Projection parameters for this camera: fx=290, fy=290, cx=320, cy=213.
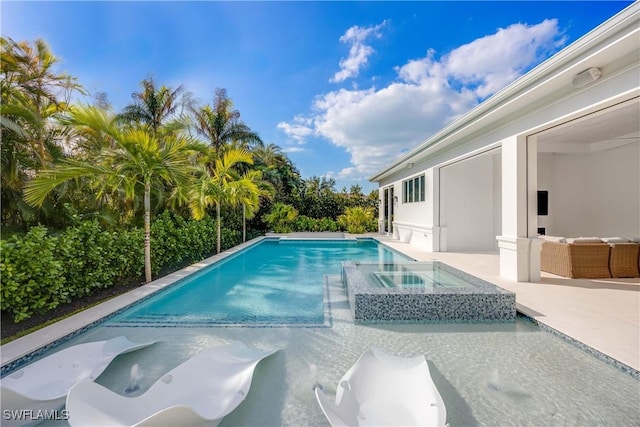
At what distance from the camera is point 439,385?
2.86 meters

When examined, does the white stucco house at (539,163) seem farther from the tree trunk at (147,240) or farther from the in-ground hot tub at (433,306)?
the tree trunk at (147,240)

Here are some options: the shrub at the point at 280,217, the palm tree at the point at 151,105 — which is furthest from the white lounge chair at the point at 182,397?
the shrub at the point at 280,217

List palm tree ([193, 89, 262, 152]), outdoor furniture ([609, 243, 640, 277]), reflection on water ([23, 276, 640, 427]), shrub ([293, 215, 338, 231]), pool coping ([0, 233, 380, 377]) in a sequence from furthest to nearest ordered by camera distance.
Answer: shrub ([293, 215, 338, 231]) < palm tree ([193, 89, 262, 152]) < outdoor furniture ([609, 243, 640, 277]) < pool coping ([0, 233, 380, 377]) < reflection on water ([23, 276, 640, 427])

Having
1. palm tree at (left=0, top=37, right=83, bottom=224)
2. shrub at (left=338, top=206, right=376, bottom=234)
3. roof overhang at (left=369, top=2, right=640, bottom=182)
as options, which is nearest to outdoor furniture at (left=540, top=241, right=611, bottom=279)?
roof overhang at (left=369, top=2, right=640, bottom=182)

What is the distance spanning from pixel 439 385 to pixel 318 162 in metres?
28.7

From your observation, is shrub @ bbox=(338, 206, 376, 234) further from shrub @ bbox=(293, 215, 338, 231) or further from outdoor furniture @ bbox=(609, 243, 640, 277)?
outdoor furniture @ bbox=(609, 243, 640, 277)

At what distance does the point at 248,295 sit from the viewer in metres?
6.18

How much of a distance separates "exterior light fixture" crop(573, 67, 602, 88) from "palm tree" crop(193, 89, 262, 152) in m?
14.2

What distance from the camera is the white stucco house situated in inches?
167

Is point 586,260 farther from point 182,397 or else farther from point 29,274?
point 29,274

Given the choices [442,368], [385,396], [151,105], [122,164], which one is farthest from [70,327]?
[151,105]

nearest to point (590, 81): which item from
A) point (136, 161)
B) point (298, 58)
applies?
point (136, 161)

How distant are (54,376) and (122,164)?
4566 millimetres

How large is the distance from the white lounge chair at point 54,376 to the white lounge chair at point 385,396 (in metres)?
2.28
